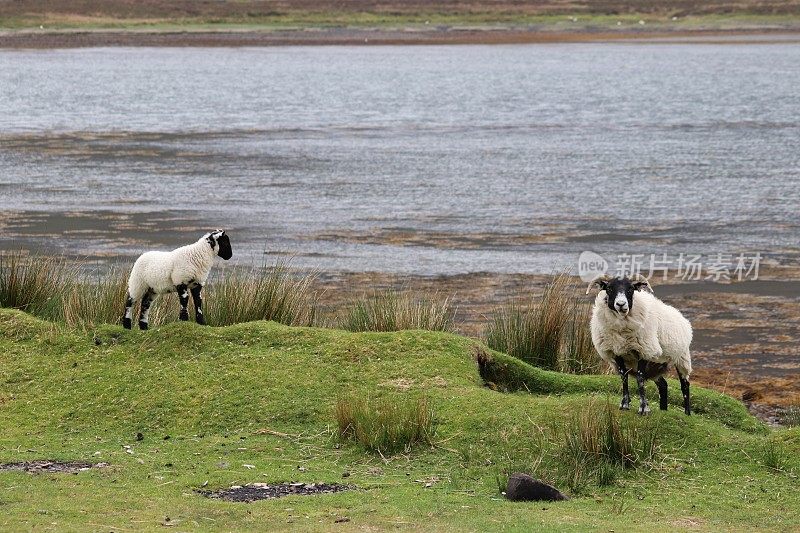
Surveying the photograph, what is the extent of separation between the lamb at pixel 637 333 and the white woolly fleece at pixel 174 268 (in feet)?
11.7

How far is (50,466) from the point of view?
31.4 feet

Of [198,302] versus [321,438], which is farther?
[198,302]

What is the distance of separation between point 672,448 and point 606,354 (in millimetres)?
940

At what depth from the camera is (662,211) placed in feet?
91.2

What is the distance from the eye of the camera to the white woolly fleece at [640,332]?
1016cm

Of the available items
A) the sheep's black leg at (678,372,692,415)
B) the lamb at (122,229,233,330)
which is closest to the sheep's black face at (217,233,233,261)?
the lamb at (122,229,233,330)

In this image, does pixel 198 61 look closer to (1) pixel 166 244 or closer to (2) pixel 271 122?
(2) pixel 271 122

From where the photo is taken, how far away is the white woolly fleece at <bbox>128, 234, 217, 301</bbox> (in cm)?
1146

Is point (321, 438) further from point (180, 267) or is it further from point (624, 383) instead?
point (624, 383)

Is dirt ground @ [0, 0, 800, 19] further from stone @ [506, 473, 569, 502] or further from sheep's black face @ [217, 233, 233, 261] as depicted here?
stone @ [506, 473, 569, 502]

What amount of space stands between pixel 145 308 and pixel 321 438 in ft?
8.76

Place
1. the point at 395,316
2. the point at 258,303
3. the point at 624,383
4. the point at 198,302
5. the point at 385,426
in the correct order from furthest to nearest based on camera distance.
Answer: the point at 258,303, the point at 395,316, the point at 198,302, the point at 624,383, the point at 385,426

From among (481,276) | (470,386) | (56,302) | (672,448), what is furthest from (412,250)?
(672,448)

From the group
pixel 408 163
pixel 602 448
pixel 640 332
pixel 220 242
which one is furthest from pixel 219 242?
pixel 408 163
